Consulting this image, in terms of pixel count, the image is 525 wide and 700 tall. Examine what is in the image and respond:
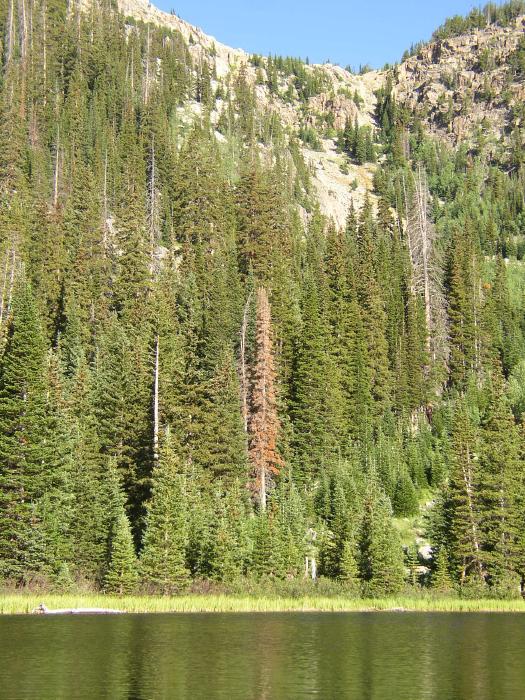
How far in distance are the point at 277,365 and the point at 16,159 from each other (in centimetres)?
4573

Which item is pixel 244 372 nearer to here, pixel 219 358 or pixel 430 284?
pixel 219 358

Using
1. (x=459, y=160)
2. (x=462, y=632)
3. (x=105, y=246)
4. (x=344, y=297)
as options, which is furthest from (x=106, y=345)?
(x=459, y=160)

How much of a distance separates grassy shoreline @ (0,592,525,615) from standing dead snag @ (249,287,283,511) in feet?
54.1

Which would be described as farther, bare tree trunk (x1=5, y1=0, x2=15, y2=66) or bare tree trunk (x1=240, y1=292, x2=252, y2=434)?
bare tree trunk (x1=5, y1=0, x2=15, y2=66)

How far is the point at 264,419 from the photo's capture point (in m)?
67.1

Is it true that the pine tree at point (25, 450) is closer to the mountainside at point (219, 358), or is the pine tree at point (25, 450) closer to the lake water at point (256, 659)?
the mountainside at point (219, 358)

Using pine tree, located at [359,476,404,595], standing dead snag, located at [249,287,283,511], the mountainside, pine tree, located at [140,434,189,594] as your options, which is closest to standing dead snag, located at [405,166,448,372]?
the mountainside

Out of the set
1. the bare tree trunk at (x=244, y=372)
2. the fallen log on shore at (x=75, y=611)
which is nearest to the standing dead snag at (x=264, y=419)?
the bare tree trunk at (x=244, y=372)

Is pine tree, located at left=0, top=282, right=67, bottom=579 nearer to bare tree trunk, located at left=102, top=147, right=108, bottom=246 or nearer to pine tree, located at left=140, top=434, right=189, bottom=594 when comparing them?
pine tree, located at left=140, top=434, right=189, bottom=594

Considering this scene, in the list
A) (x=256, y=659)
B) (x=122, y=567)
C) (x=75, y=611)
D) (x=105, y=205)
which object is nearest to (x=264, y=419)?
(x=122, y=567)

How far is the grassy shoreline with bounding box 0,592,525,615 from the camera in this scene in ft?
137

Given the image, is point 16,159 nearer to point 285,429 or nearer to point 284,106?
point 285,429

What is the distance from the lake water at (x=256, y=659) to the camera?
790 inches

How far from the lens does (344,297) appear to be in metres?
89.1
